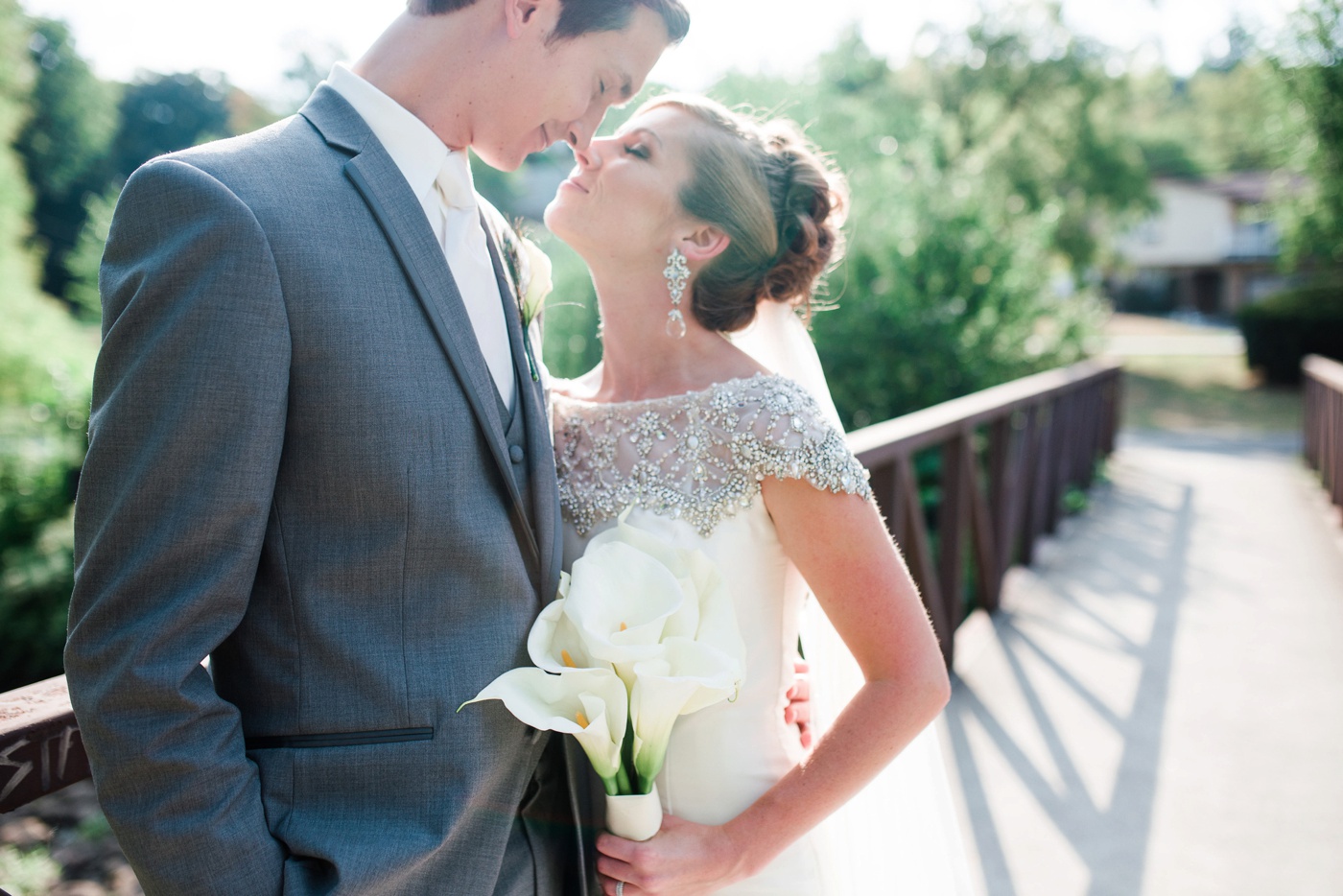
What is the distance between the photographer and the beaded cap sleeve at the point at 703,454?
173 centimetres

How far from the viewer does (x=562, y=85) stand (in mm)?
1501

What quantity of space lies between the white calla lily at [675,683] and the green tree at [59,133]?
618 inches

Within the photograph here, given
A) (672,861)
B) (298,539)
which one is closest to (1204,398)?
(672,861)

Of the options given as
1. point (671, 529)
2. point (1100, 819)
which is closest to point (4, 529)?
point (671, 529)

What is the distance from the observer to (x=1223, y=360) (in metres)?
23.4

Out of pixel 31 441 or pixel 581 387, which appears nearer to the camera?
pixel 581 387

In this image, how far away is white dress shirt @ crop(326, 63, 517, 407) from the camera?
137cm

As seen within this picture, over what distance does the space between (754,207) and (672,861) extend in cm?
124

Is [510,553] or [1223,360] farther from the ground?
[510,553]

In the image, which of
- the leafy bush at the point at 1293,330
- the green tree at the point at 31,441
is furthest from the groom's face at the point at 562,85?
the leafy bush at the point at 1293,330

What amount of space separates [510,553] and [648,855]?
527 millimetres

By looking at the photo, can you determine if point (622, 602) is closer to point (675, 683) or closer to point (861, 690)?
point (675, 683)

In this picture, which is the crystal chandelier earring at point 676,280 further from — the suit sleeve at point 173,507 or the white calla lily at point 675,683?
the suit sleeve at point 173,507

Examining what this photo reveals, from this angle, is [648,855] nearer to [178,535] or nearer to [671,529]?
[671,529]
